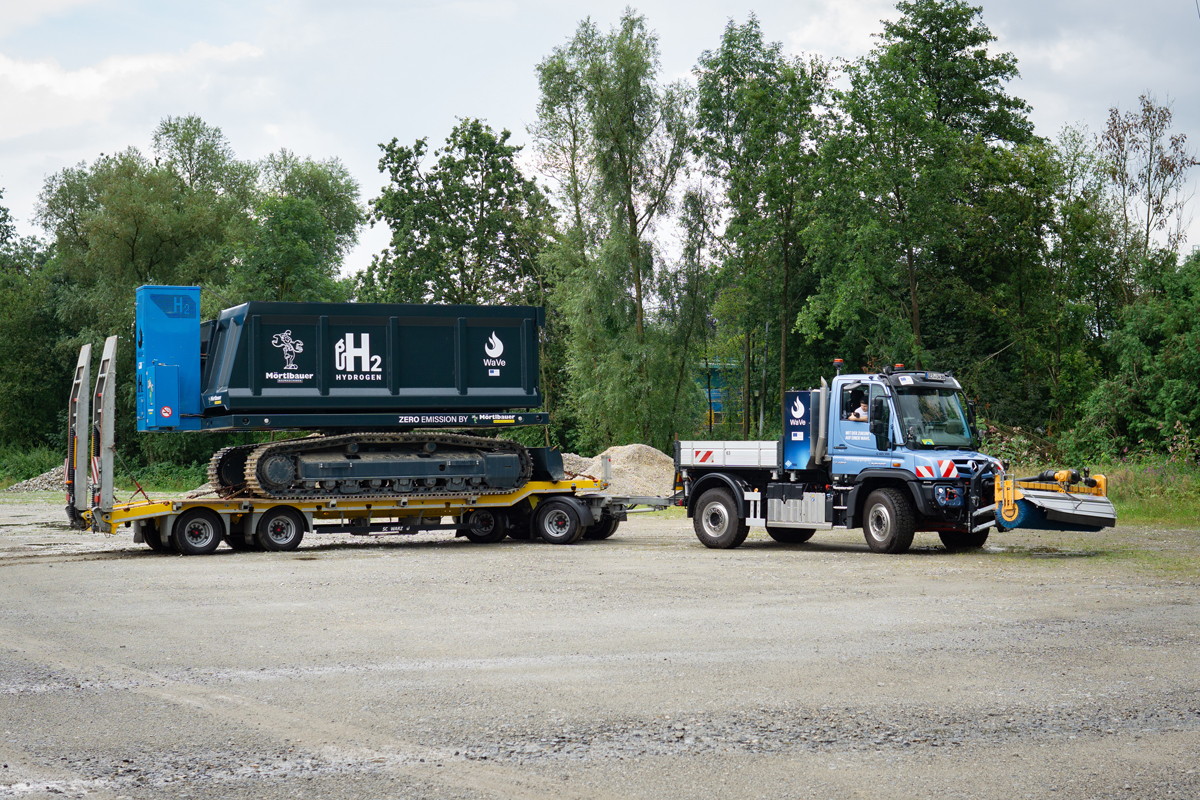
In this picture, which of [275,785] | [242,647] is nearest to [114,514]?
[242,647]

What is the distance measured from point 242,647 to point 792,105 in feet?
121

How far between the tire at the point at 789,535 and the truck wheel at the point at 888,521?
261 cm

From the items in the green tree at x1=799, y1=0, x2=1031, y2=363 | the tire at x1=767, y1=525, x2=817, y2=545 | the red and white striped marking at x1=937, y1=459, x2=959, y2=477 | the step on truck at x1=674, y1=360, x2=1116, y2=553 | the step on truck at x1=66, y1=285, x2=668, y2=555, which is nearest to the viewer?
the step on truck at x1=674, y1=360, x2=1116, y2=553

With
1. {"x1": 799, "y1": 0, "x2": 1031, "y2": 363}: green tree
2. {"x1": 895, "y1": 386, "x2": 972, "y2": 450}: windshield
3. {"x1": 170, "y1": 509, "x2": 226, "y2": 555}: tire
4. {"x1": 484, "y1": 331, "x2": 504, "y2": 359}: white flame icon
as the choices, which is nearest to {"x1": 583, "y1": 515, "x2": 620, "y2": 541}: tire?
{"x1": 484, "y1": 331, "x2": 504, "y2": 359}: white flame icon

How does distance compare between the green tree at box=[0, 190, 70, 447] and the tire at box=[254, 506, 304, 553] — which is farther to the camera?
the green tree at box=[0, 190, 70, 447]

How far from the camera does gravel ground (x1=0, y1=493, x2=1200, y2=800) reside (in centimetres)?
577

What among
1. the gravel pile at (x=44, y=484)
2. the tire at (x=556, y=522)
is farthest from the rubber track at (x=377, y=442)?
the gravel pile at (x=44, y=484)

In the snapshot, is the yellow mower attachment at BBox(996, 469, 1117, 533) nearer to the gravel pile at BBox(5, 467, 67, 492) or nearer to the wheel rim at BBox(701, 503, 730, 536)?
the wheel rim at BBox(701, 503, 730, 536)

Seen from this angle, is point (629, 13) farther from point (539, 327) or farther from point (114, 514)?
point (114, 514)

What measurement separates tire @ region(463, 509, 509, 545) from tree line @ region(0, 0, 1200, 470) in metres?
18.0

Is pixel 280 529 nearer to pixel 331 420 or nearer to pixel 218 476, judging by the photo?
pixel 218 476

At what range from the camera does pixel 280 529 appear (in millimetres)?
18156

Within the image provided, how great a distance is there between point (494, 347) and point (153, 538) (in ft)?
20.6

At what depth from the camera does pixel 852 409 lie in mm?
17703
